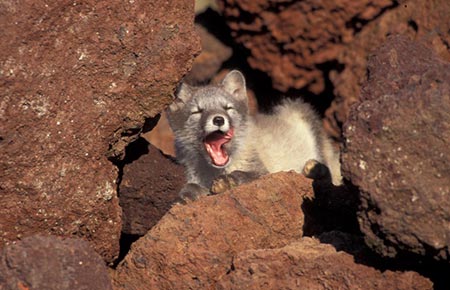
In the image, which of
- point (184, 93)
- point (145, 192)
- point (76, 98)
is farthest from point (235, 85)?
point (76, 98)

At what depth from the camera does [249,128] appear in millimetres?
7219

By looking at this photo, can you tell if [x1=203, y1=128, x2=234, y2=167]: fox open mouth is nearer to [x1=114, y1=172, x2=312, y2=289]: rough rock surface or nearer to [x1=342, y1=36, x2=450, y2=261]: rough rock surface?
[x1=114, y1=172, x2=312, y2=289]: rough rock surface

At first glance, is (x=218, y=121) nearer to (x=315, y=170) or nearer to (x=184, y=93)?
(x=184, y=93)

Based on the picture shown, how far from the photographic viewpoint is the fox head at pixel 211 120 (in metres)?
6.92

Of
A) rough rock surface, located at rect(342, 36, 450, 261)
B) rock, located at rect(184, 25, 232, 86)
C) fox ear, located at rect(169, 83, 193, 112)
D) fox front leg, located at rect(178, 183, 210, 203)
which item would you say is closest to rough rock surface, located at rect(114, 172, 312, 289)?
fox front leg, located at rect(178, 183, 210, 203)

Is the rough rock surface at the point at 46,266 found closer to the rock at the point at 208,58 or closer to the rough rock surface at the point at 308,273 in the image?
the rough rock surface at the point at 308,273

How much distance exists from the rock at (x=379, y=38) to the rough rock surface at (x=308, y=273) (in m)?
2.65

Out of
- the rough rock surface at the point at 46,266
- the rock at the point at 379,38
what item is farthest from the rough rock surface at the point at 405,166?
the rock at the point at 379,38

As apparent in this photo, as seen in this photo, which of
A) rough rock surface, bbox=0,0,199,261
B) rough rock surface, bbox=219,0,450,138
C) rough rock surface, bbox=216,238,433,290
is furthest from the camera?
rough rock surface, bbox=219,0,450,138

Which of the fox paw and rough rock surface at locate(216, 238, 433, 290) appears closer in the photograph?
rough rock surface at locate(216, 238, 433, 290)

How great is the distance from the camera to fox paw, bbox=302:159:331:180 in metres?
6.71

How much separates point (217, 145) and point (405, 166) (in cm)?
326

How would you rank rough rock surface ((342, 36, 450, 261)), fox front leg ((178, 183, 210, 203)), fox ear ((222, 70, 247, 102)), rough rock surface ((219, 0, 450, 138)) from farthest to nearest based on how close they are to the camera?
fox ear ((222, 70, 247, 102)) → rough rock surface ((219, 0, 450, 138)) → fox front leg ((178, 183, 210, 203)) → rough rock surface ((342, 36, 450, 261))

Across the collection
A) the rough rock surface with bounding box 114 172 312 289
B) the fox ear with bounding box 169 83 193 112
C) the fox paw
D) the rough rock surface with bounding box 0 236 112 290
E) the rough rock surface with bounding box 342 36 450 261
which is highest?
the rough rock surface with bounding box 342 36 450 261
